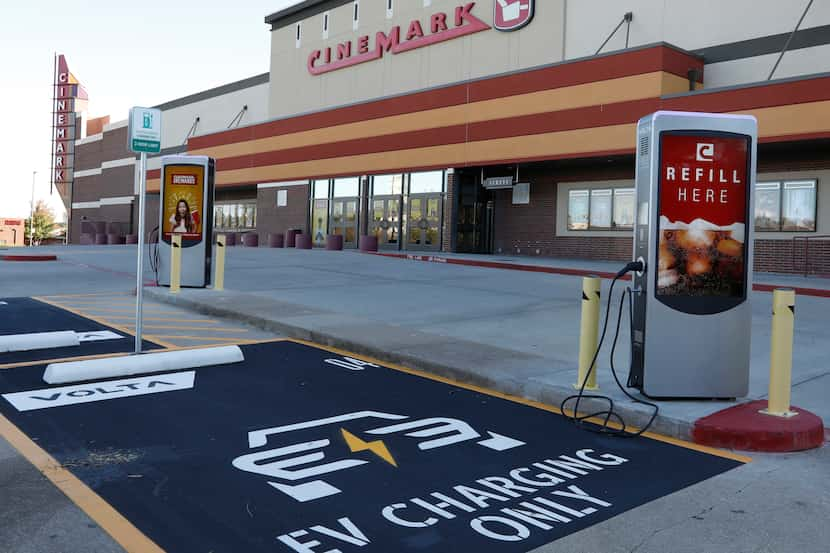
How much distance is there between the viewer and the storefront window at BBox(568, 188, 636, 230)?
26.0 meters

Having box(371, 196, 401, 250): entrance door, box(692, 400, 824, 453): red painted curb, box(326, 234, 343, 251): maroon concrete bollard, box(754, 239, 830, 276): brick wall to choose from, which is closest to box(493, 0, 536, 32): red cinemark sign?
box(371, 196, 401, 250): entrance door

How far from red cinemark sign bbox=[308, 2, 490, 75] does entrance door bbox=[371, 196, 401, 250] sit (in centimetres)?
723

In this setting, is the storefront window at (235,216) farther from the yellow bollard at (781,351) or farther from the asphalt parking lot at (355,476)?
the yellow bollard at (781,351)

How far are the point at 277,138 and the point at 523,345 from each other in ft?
104

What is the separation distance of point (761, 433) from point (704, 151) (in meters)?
2.35

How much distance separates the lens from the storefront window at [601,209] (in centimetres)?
2600

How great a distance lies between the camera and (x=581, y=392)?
21.1ft

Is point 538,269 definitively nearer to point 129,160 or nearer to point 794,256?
point 794,256

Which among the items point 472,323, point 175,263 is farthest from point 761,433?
point 175,263

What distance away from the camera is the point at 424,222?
31641mm

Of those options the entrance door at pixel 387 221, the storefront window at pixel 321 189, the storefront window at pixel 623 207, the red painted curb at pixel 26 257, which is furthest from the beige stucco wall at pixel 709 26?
the red painted curb at pixel 26 257

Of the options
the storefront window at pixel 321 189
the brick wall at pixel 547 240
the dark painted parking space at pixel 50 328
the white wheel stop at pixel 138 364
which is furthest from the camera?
the storefront window at pixel 321 189

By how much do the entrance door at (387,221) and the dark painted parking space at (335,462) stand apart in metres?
25.6

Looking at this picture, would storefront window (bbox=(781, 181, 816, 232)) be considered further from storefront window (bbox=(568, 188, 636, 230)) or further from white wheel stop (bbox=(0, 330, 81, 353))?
white wheel stop (bbox=(0, 330, 81, 353))
